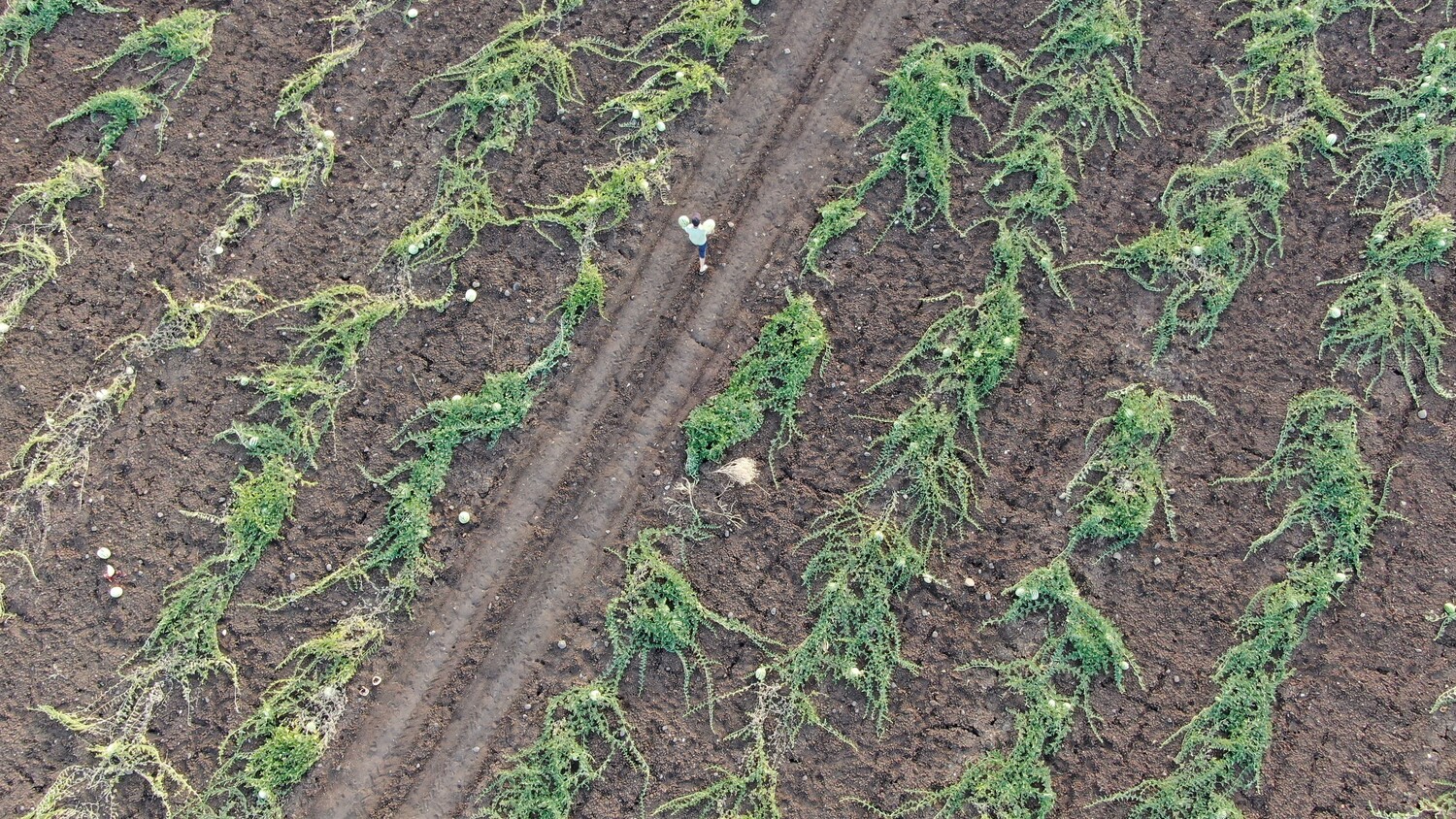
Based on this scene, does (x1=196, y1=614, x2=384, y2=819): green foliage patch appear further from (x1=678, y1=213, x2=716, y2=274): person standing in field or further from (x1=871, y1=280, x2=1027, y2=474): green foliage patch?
(x1=871, y1=280, x2=1027, y2=474): green foliage patch

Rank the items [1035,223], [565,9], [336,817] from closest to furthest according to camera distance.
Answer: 1. [336,817]
2. [1035,223]
3. [565,9]

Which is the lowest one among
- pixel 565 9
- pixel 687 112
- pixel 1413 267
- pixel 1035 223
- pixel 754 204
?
pixel 1413 267

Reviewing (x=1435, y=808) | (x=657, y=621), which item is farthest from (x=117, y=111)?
(x=1435, y=808)

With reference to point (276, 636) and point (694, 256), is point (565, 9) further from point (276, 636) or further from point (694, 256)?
point (276, 636)

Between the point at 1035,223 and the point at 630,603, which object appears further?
the point at 1035,223

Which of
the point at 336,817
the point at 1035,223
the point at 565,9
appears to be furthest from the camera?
the point at 565,9

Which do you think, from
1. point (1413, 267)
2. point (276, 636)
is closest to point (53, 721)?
point (276, 636)

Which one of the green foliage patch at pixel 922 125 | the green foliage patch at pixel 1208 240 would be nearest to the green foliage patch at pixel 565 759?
the green foliage patch at pixel 922 125

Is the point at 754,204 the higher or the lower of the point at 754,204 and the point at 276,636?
the higher
